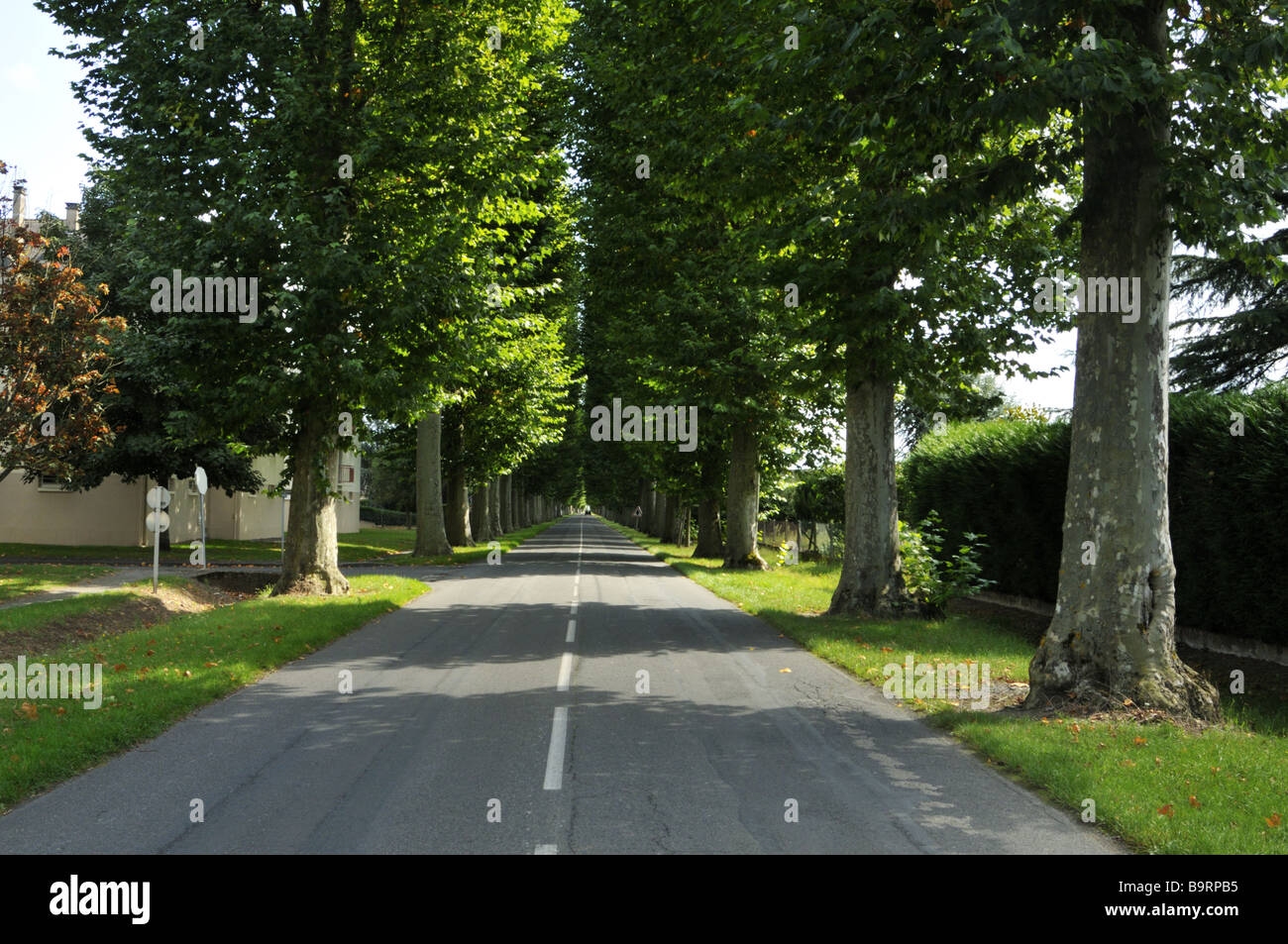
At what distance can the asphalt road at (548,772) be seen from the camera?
536 cm

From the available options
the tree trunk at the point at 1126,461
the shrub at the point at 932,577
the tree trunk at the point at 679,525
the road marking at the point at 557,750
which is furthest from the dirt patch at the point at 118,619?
the tree trunk at the point at 679,525

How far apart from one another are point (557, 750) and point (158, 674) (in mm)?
5177

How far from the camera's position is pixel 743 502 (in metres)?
27.7

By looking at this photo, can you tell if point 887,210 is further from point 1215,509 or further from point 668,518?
point 668,518

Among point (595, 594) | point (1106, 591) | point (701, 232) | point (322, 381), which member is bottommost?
point (595, 594)

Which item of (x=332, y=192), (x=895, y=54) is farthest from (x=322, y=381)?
(x=895, y=54)

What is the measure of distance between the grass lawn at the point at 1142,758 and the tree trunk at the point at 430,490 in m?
20.5

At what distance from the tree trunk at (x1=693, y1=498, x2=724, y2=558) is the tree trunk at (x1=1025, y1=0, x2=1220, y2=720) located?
25.3 metres

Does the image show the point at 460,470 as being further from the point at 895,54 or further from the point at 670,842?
the point at 670,842

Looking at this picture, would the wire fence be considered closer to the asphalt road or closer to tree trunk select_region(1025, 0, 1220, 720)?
tree trunk select_region(1025, 0, 1220, 720)

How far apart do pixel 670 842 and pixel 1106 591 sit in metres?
5.72

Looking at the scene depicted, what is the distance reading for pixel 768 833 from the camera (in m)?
5.44

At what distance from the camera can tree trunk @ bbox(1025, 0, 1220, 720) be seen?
877 centimetres

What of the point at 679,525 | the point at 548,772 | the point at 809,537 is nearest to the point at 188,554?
the point at 809,537
